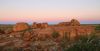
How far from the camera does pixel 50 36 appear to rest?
702 inches

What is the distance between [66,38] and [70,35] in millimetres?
833

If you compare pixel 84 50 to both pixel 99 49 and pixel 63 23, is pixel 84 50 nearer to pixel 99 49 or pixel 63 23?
pixel 99 49

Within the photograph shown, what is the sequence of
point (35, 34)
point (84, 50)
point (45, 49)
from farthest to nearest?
point (35, 34)
point (45, 49)
point (84, 50)

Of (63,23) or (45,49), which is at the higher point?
(63,23)

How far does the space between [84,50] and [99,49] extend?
2.93ft

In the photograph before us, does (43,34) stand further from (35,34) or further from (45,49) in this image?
(45,49)

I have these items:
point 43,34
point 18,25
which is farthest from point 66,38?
point 18,25

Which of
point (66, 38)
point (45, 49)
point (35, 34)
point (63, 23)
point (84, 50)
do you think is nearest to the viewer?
point (84, 50)

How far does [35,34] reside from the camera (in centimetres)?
1795

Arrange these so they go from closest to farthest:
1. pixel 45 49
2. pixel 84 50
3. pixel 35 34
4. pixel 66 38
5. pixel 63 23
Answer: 1. pixel 84 50
2. pixel 45 49
3. pixel 66 38
4. pixel 35 34
5. pixel 63 23

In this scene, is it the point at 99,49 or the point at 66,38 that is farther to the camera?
the point at 66,38

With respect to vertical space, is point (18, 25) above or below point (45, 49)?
above

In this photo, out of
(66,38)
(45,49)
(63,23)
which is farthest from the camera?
(63,23)

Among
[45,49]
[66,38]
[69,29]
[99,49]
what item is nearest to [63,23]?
[69,29]
